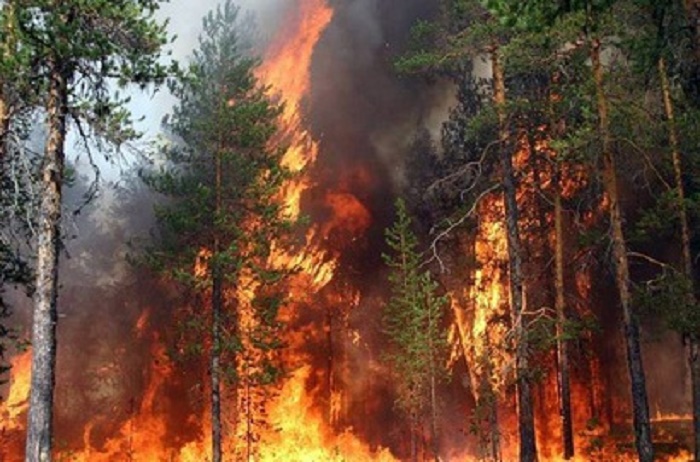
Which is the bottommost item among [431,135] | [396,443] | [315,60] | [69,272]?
[396,443]

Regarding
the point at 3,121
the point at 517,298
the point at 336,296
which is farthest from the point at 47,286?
the point at 336,296

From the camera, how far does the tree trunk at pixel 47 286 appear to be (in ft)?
36.2

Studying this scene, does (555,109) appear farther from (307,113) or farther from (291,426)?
(307,113)

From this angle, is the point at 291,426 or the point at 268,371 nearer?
the point at 268,371

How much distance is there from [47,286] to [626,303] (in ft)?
43.5

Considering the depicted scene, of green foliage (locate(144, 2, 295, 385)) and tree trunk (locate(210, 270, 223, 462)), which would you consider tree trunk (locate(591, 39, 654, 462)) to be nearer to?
green foliage (locate(144, 2, 295, 385))

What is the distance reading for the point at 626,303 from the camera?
48.5 ft

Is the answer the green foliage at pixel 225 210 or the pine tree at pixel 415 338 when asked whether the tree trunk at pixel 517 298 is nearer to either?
the pine tree at pixel 415 338

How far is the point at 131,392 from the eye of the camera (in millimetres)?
35812

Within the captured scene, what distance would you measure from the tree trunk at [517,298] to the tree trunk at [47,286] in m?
11.5

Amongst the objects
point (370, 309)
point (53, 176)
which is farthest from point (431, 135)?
point (53, 176)

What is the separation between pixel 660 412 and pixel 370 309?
17.8m

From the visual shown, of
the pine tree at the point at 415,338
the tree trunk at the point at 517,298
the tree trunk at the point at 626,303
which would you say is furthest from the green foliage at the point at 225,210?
the tree trunk at the point at 626,303

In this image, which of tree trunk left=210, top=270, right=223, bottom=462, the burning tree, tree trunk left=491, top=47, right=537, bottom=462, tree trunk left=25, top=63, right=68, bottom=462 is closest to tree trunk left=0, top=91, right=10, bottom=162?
tree trunk left=25, top=63, right=68, bottom=462
